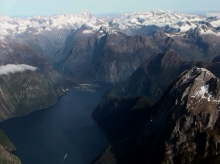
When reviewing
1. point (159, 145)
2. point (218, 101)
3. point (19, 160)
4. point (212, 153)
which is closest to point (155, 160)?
point (159, 145)

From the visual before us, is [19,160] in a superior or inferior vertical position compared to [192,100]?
inferior

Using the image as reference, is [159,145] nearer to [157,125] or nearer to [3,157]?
[157,125]

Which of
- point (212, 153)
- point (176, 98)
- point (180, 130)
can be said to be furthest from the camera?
point (176, 98)

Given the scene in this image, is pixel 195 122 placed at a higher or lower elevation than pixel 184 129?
higher

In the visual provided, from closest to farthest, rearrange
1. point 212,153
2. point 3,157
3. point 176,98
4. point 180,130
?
point 212,153
point 180,130
point 176,98
point 3,157

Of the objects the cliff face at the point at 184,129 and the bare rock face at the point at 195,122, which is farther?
the cliff face at the point at 184,129

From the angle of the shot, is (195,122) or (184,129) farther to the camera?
(184,129)

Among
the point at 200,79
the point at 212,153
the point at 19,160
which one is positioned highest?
the point at 200,79

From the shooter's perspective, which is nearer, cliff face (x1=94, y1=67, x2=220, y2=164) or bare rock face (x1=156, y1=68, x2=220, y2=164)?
bare rock face (x1=156, y1=68, x2=220, y2=164)
